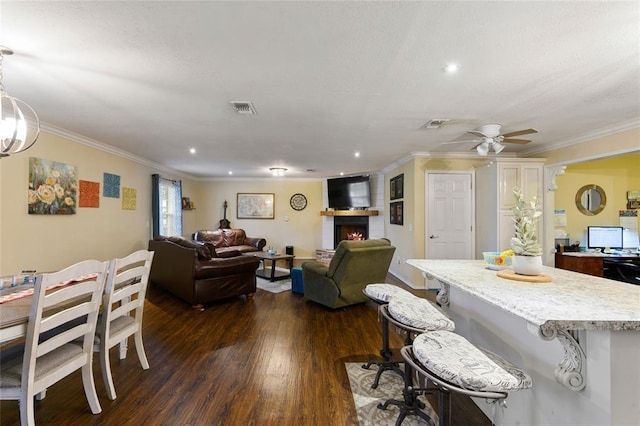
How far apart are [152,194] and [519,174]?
6671 millimetres

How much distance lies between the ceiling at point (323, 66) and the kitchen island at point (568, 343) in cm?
146

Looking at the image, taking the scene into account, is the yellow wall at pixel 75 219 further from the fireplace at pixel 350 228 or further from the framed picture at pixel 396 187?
the framed picture at pixel 396 187

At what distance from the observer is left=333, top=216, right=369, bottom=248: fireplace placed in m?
7.44

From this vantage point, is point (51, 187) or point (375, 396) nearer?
point (375, 396)

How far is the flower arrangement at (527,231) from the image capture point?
1.65m

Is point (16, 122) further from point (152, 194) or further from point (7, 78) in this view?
point (152, 194)

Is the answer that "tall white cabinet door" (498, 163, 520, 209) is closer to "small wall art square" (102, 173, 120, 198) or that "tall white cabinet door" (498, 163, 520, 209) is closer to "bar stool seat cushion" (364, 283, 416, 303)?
"bar stool seat cushion" (364, 283, 416, 303)

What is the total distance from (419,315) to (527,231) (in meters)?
0.80

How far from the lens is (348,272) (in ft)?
12.0

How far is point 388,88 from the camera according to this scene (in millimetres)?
2400

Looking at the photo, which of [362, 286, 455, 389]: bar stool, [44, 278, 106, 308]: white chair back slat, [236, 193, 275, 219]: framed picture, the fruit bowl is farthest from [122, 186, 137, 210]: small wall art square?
the fruit bowl

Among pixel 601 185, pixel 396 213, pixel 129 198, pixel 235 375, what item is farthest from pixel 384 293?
pixel 601 185

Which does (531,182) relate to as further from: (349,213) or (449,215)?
(349,213)

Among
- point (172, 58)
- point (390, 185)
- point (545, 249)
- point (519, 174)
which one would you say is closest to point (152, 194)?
point (172, 58)
